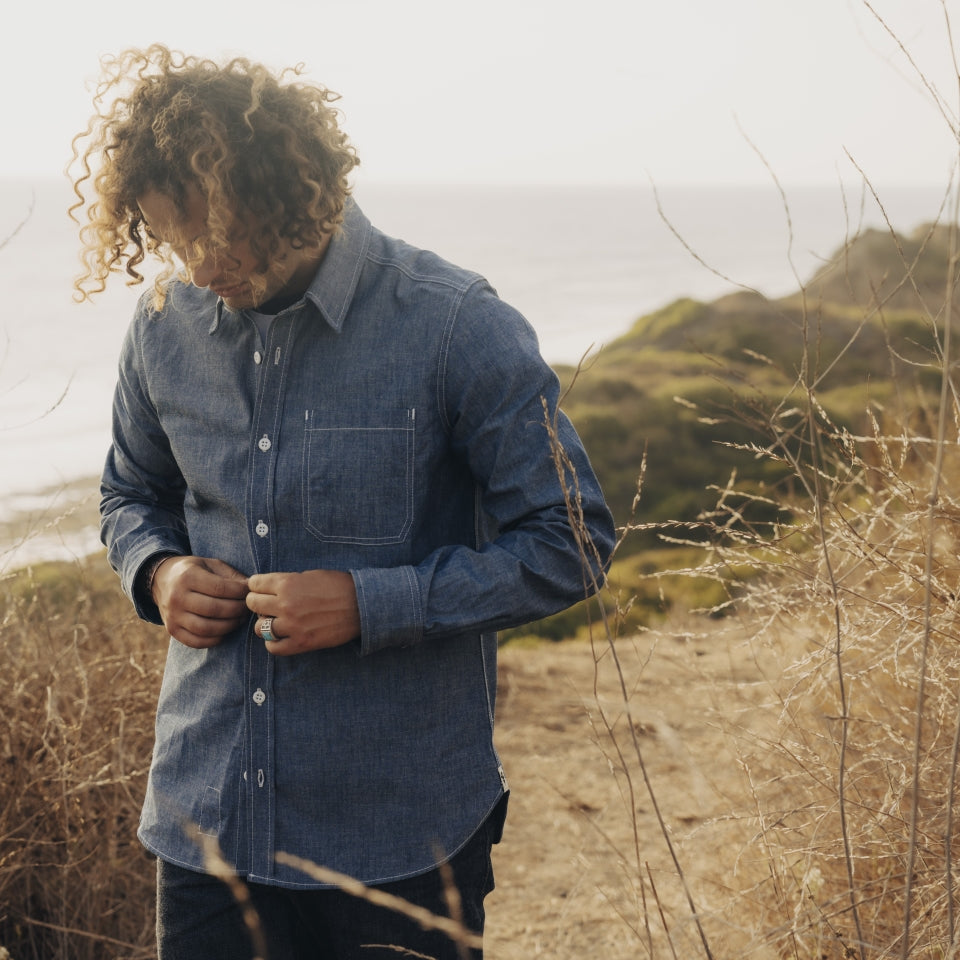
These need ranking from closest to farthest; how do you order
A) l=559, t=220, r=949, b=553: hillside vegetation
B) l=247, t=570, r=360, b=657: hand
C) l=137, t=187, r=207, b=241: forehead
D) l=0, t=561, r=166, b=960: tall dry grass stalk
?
l=247, t=570, r=360, b=657: hand → l=137, t=187, r=207, b=241: forehead → l=0, t=561, r=166, b=960: tall dry grass stalk → l=559, t=220, r=949, b=553: hillside vegetation

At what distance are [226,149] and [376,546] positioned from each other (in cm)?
61

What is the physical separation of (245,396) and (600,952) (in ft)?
7.39

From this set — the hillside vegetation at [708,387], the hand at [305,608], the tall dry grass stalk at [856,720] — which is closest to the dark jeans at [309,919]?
the tall dry grass stalk at [856,720]

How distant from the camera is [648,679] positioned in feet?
17.0

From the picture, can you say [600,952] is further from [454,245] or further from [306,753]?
[454,245]

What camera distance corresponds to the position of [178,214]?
1.46 metres

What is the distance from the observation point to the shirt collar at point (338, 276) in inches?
58.4

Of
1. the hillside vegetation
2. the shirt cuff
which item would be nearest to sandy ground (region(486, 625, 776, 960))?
the shirt cuff

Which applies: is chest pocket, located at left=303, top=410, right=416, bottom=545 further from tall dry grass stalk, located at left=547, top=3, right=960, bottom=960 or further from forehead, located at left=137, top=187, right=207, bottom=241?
forehead, located at left=137, top=187, right=207, bottom=241

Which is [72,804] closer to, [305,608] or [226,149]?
[305,608]

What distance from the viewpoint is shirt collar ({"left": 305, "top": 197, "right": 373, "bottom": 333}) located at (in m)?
1.48

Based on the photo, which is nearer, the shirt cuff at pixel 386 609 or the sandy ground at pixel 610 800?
the shirt cuff at pixel 386 609

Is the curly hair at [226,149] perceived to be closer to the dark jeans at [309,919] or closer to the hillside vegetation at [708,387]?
the dark jeans at [309,919]

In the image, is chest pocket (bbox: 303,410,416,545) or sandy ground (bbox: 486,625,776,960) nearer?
chest pocket (bbox: 303,410,416,545)
